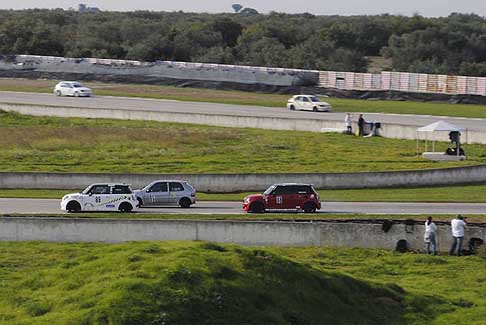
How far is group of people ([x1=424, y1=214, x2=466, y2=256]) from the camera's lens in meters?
33.7

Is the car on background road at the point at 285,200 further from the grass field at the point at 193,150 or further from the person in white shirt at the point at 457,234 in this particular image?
the grass field at the point at 193,150

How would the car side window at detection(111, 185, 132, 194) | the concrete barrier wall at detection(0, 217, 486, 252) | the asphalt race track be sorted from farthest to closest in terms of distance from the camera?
the asphalt race track
the car side window at detection(111, 185, 132, 194)
the concrete barrier wall at detection(0, 217, 486, 252)

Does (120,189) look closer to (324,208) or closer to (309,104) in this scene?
(324,208)

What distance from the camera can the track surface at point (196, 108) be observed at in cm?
6738

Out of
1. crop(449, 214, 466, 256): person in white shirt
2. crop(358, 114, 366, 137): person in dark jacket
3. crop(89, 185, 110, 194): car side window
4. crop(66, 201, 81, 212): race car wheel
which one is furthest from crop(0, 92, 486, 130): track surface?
crop(449, 214, 466, 256): person in white shirt

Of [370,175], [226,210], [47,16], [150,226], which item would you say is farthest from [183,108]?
[47,16]

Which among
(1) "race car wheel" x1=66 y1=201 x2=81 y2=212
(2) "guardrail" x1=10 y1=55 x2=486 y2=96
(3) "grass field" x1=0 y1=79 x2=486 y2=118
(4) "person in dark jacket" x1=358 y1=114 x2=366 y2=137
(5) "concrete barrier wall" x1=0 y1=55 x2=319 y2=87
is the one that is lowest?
(1) "race car wheel" x1=66 y1=201 x2=81 y2=212

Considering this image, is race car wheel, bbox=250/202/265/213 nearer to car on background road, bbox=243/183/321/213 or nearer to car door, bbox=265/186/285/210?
car on background road, bbox=243/183/321/213

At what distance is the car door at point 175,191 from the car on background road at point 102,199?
6.13 ft

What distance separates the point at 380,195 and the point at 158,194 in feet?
30.1

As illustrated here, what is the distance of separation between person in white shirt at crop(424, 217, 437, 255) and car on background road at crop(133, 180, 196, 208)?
10411 millimetres

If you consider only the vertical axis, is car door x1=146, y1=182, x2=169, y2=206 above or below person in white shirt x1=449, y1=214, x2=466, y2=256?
above

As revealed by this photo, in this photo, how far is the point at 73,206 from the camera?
39.6m

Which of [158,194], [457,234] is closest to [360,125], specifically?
[158,194]
